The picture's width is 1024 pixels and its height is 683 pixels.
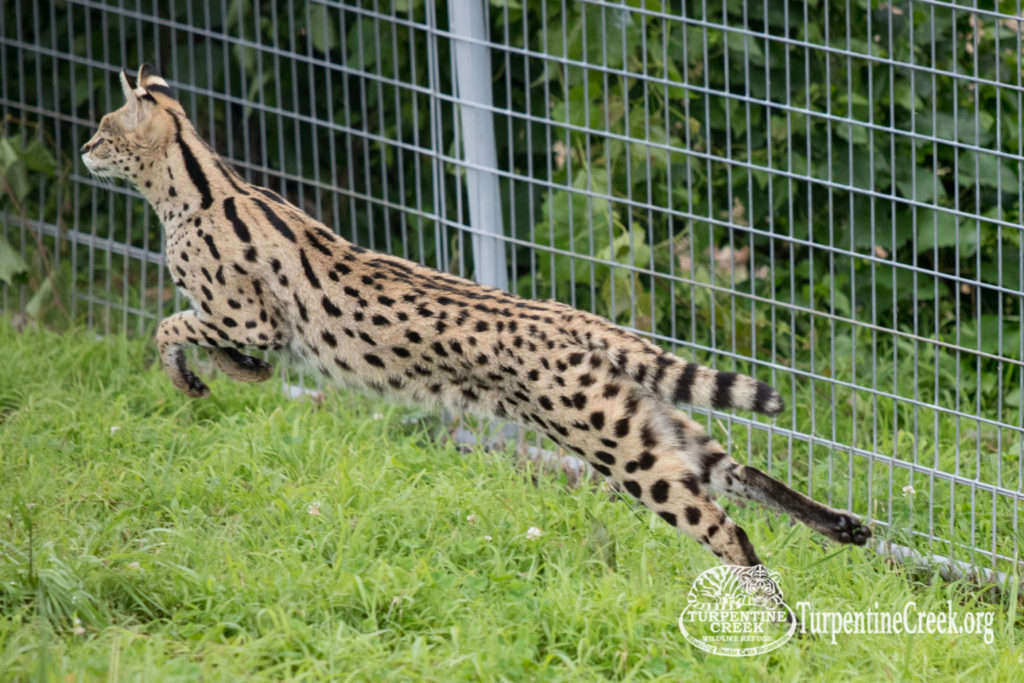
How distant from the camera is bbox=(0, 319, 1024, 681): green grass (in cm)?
386

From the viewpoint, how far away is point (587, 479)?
5.16 m

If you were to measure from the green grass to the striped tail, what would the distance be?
636 mm

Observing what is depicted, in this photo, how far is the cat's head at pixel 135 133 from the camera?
17.5 ft

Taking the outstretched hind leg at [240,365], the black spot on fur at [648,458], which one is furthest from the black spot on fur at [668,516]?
the outstretched hind leg at [240,365]

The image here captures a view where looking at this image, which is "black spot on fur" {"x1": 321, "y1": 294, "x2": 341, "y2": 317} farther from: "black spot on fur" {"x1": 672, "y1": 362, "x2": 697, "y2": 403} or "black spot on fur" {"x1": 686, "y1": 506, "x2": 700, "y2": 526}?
"black spot on fur" {"x1": 686, "y1": 506, "x2": 700, "y2": 526}

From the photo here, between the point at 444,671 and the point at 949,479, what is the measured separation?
8.03 ft

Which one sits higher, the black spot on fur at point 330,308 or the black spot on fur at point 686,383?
the black spot on fur at point 330,308

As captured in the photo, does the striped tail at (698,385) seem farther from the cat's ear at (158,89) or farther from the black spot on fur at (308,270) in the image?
the cat's ear at (158,89)

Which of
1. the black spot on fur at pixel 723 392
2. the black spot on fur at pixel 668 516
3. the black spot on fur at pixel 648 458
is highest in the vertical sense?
the black spot on fur at pixel 723 392

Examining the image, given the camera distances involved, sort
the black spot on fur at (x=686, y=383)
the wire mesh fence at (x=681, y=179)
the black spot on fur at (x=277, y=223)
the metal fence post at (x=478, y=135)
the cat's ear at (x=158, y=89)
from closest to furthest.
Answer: the black spot on fur at (x=686, y=383) → the black spot on fur at (x=277, y=223) → the cat's ear at (x=158, y=89) → the wire mesh fence at (x=681, y=179) → the metal fence post at (x=478, y=135)

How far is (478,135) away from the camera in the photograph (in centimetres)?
579

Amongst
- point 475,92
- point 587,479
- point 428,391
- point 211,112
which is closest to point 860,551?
point 587,479

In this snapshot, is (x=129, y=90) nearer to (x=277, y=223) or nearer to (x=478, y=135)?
(x=277, y=223)

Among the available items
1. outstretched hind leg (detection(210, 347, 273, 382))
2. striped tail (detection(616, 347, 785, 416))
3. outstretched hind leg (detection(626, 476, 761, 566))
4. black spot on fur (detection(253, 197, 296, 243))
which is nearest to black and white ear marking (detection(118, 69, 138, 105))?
black spot on fur (detection(253, 197, 296, 243))
